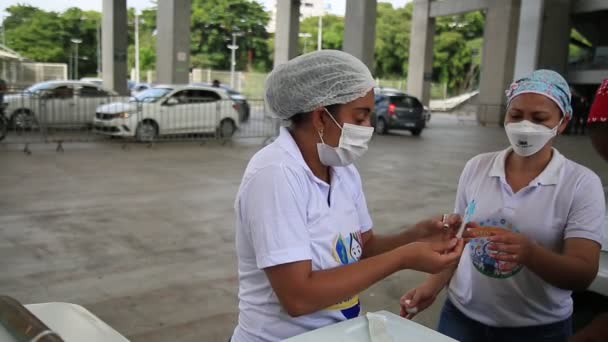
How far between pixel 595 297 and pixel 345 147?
2741mm

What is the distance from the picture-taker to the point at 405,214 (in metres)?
7.71

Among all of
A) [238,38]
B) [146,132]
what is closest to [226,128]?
[146,132]

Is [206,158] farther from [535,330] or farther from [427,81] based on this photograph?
[427,81]

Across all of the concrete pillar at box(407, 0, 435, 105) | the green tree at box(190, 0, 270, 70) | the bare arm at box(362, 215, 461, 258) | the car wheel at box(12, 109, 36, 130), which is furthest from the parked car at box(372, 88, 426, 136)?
the green tree at box(190, 0, 270, 70)

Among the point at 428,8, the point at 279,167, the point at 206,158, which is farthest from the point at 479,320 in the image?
the point at 428,8

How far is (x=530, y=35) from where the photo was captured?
51.0 ft

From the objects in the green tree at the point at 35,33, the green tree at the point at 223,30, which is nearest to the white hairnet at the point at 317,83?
the green tree at the point at 223,30

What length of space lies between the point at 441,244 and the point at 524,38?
1563 centimetres

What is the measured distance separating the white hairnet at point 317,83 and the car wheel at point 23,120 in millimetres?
14550

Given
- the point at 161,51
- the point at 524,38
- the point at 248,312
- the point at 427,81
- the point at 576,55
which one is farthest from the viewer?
the point at 427,81

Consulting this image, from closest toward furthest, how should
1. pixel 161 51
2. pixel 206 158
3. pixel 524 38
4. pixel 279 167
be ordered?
1. pixel 279 167
2. pixel 206 158
3. pixel 524 38
4. pixel 161 51

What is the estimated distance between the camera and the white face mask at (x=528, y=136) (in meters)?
2.18

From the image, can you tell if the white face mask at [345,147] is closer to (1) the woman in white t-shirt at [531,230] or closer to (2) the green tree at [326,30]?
(1) the woman in white t-shirt at [531,230]

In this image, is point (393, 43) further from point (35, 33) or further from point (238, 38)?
point (35, 33)
